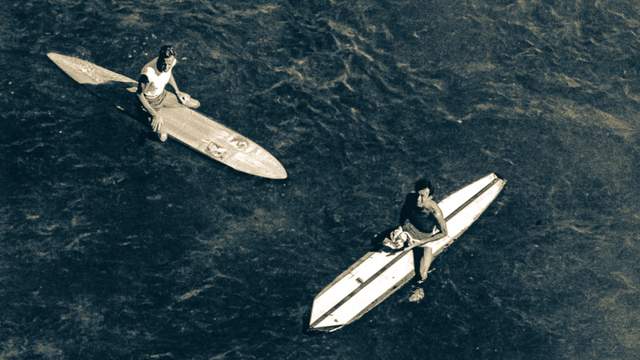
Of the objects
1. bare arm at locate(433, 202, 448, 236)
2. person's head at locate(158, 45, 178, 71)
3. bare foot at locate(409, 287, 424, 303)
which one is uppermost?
person's head at locate(158, 45, 178, 71)

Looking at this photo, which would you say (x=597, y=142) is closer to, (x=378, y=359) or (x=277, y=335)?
(x=378, y=359)

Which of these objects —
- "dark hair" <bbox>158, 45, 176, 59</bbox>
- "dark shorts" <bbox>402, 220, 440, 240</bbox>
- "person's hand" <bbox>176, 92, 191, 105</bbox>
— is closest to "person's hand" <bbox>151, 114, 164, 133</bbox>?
"person's hand" <bbox>176, 92, 191, 105</bbox>

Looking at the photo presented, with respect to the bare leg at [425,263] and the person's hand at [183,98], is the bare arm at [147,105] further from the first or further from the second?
the bare leg at [425,263]

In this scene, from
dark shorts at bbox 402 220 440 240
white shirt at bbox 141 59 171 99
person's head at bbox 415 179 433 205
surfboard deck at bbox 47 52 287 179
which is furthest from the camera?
surfboard deck at bbox 47 52 287 179

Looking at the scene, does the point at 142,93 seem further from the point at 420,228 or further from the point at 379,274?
the point at 420,228

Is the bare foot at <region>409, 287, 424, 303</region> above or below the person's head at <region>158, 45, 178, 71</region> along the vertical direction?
below

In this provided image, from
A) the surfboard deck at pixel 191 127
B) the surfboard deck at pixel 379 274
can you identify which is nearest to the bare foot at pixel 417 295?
the surfboard deck at pixel 379 274

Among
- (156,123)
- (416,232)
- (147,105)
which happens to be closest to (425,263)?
(416,232)

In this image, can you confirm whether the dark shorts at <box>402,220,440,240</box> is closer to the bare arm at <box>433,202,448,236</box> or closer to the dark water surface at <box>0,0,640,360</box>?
the bare arm at <box>433,202,448,236</box>
